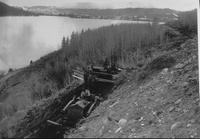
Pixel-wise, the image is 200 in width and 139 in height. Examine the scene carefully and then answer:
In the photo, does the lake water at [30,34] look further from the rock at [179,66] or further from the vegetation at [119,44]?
the rock at [179,66]

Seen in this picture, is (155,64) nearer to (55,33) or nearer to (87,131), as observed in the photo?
(87,131)

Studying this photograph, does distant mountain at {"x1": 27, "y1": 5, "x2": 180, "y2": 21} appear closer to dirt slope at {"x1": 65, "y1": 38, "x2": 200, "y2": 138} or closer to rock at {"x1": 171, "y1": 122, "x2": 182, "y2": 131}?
dirt slope at {"x1": 65, "y1": 38, "x2": 200, "y2": 138}

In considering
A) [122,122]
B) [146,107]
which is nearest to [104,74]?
[146,107]

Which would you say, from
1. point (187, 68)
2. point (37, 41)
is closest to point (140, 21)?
point (37, 41)

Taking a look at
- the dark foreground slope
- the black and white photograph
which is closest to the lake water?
the black and white photograph

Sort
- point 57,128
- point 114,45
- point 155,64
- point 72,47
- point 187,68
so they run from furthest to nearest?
point 72,47 < point 114,45 < point 155,64 < point 187,68 < point 57,128

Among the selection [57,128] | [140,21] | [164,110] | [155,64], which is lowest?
[57,128]

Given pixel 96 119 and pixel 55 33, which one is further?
pixel 55 33

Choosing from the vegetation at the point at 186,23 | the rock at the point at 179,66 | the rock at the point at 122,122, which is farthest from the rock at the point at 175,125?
the vegetation at the point at 186,23
